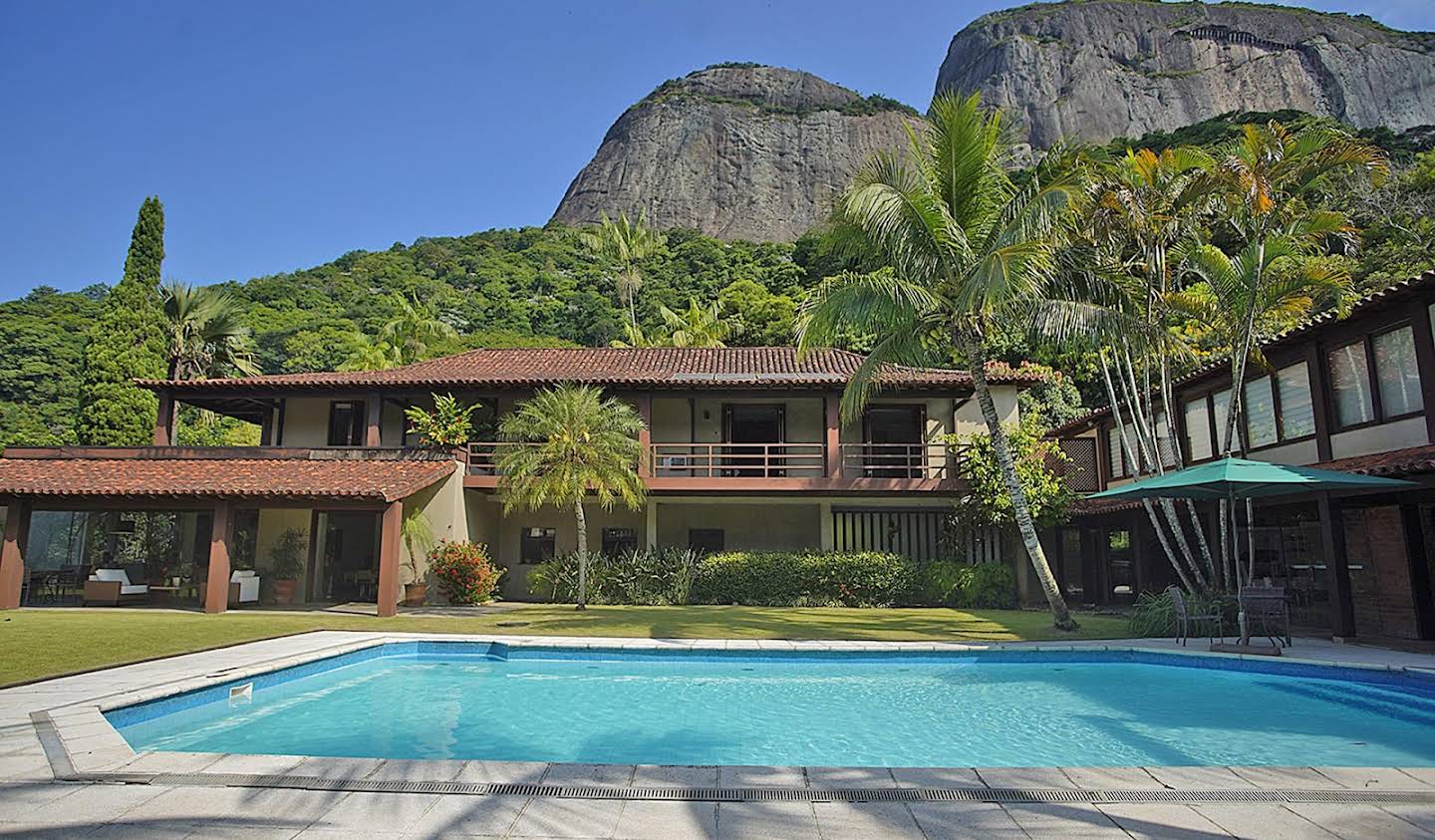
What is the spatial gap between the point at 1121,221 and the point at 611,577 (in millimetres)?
12645

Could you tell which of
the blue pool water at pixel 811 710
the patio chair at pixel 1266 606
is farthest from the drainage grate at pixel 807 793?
the patio chair at pixel 1266 606

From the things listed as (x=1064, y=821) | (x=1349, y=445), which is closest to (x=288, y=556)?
(x=1064, y=821)

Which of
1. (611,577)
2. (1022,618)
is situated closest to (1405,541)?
(1022,618)

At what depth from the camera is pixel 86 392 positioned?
2555cm

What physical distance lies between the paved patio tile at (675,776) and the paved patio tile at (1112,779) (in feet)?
7.35

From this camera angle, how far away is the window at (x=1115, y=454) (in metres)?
21.2

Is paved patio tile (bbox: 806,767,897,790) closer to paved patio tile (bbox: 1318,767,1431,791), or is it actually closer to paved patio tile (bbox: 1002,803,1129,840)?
paved patio tile (bbox: 1002,803,1129,840)

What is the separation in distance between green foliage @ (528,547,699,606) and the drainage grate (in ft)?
45.0

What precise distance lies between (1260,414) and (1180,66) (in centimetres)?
9968

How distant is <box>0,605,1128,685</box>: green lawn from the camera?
35.7 ft

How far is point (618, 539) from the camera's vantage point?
21.8m

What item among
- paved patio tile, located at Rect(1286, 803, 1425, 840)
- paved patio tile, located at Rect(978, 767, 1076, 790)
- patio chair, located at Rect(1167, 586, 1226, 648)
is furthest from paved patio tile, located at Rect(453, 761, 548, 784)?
patio chair, located at Rect(1167, 586, 1226, 648)

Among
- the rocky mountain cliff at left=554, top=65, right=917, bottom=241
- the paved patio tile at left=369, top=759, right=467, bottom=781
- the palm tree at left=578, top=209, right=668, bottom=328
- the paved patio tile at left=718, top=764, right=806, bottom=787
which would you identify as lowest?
the paved patio tile at left=718, top=764, right=806, bottom=787

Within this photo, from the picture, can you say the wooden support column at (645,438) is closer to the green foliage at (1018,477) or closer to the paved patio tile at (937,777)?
the green foliage at (1018,477)
